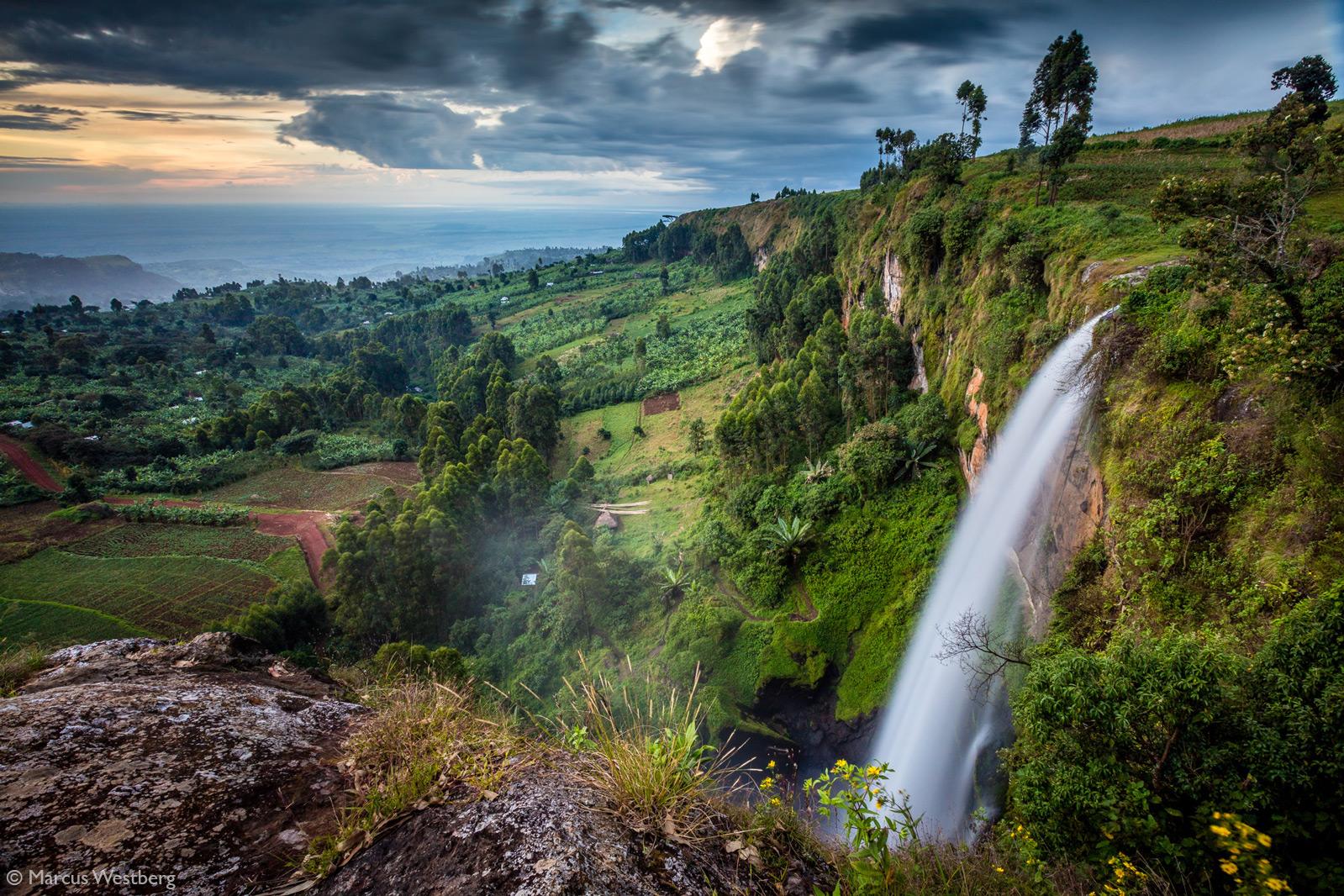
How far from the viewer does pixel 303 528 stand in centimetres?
4969

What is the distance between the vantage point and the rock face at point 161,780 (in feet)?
9.73

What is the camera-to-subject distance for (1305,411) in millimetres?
9023

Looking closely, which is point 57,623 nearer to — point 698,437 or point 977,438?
point 698,437

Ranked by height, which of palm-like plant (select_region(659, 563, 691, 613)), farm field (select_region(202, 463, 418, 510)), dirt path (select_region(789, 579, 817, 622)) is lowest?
farm field (select_region(202, 463, 418, 510))

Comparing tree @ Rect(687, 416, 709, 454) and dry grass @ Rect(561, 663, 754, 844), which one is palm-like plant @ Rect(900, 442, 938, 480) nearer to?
tree @ Rect(687, 416, 709, 454)

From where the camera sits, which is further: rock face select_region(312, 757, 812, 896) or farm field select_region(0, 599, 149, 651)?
farm field select_region(0, 599, 149, 651)

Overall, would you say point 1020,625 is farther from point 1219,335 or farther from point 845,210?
point 845,210

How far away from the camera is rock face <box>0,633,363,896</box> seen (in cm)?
297

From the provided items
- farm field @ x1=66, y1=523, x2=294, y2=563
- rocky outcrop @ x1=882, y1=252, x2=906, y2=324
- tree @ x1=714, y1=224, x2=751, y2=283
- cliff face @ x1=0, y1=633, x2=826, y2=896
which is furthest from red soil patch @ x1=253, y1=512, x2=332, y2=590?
tree @ x1=714, y1=224, x2=751, y2=283

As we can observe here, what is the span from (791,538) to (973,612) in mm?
9527

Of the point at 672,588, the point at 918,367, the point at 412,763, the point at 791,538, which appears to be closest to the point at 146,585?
the point at 672,588

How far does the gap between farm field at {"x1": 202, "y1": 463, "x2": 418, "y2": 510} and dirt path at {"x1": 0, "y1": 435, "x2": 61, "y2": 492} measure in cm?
1596

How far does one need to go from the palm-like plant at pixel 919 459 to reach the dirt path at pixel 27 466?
264ft

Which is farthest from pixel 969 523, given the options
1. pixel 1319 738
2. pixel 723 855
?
pixel 723 855
